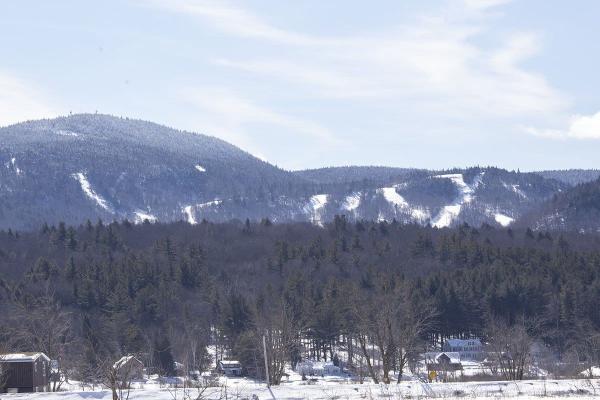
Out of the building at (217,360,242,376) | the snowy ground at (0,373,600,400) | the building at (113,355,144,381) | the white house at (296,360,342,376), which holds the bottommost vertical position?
the white house at (296,360,342,376)

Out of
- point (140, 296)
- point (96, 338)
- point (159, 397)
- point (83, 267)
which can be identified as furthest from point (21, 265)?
point (159, 397)

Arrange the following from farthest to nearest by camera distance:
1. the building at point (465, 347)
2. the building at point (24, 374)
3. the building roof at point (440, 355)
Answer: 1. the building at point (465, 347)
2. the building roof at point (440, 355)
3. the building at point (24, 374)

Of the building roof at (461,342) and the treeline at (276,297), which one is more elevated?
the treeline at (276,297)

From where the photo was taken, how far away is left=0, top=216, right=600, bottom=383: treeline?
83.2 metres

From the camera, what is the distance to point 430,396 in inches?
1635

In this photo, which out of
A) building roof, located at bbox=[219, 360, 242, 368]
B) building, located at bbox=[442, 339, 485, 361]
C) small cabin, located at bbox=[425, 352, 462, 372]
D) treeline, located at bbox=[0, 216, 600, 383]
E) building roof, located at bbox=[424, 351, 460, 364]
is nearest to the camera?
treeline, located at bbox=[0, 216, 600, 383]

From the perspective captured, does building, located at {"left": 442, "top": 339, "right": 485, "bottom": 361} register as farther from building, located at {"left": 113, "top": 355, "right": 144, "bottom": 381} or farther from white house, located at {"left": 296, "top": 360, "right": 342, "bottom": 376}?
building, located at {"left": 113, "top": 355, "right": 144, "bottom": 381}

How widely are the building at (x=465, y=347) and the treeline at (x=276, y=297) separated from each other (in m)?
1.74

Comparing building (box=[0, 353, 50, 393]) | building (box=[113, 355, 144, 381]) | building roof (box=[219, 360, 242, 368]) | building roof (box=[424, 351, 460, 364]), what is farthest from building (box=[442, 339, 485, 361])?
building (box=[0, 353, 50, 393])

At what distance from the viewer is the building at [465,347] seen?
9919 centimetres

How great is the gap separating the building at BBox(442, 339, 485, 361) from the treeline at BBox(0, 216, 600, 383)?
5.70 ft

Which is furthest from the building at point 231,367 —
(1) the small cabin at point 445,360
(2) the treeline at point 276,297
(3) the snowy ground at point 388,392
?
(3) the snowy ground at point 388,392

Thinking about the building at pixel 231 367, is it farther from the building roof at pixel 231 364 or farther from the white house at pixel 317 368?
the white house at pixel 317 368

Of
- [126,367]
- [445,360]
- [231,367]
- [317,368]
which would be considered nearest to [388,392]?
[126,367]
